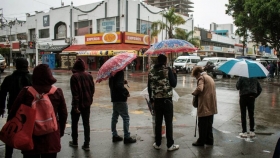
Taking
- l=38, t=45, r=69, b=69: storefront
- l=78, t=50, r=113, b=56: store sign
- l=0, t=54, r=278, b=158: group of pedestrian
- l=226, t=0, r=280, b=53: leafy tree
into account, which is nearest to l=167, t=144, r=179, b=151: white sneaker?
l=0, t=54, r=278, b=158: group of pedestrian

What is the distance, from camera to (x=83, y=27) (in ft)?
138

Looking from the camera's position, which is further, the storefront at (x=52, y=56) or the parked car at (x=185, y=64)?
the storefront at (x=52, y=56)

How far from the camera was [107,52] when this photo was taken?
35.1 metres

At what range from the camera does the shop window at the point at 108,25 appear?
1501 inches

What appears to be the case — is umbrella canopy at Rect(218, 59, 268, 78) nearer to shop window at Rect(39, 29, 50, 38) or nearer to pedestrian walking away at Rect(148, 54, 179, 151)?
pedestrian walking away at Rect(148, 54, 179, 151)

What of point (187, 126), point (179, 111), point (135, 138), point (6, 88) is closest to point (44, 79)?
point (6, 88)

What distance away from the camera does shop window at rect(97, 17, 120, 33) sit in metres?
38.1

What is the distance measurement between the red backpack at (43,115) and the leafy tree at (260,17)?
21493 millimetres

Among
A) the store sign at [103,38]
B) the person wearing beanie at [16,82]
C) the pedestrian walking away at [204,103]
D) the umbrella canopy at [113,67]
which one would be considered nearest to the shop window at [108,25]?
the store sign at [103,38]

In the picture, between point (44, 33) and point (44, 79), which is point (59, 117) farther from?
point (44, 33)

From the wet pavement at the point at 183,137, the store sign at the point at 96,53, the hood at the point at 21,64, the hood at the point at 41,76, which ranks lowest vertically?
the wet pavement at the point at 183,137

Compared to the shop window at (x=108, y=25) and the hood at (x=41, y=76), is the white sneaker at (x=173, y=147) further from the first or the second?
the shop window at (x=108, y=25)

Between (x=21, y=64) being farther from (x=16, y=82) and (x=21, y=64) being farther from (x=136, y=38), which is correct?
(x=136, y=38)

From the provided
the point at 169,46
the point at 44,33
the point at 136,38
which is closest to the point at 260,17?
the point at 136,38
